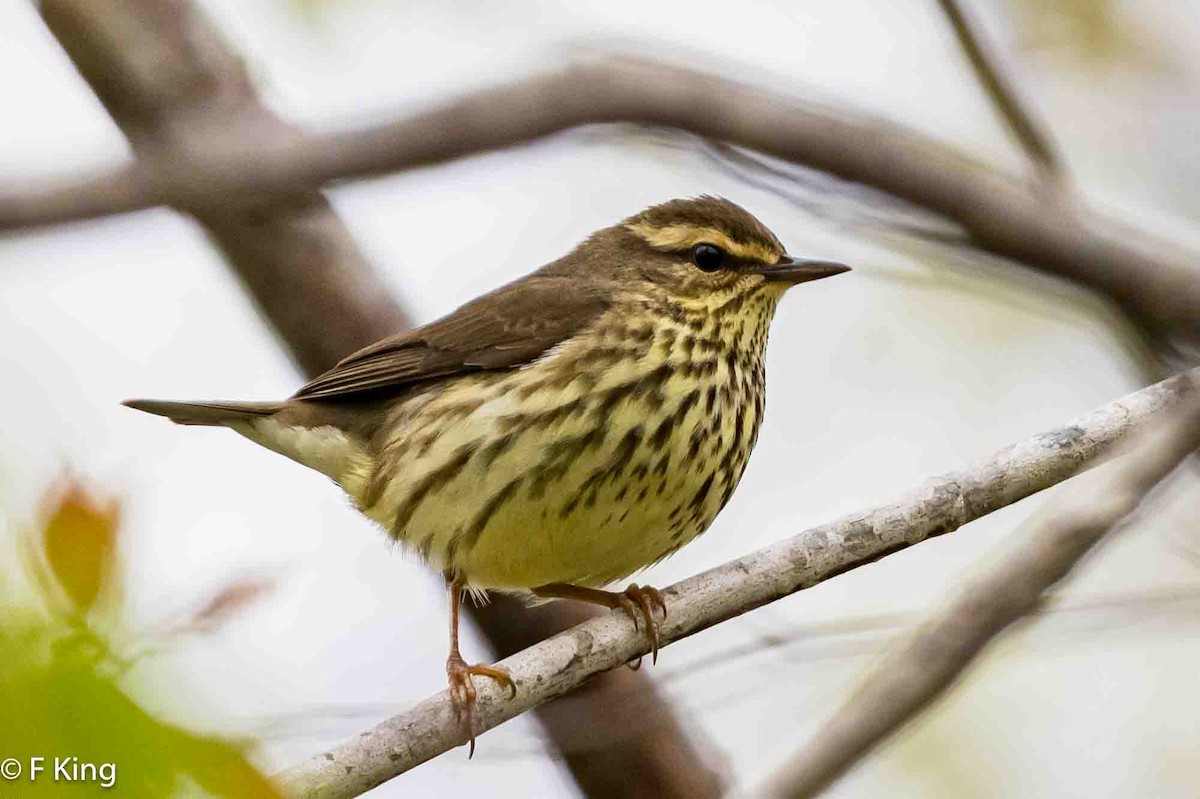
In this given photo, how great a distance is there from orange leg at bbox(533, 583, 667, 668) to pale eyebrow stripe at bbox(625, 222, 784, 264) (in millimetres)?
1296

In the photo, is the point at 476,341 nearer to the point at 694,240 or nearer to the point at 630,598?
the point at 694,240

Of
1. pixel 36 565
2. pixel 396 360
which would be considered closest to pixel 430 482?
pixel 396 360

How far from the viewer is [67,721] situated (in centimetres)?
223

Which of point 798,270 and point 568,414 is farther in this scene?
point 798,270

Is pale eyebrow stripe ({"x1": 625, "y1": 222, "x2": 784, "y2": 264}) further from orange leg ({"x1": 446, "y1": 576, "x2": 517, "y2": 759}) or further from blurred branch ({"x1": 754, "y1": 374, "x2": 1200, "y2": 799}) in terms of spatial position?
blurred branch ({"x1": 754, "y1": 374, "x2": 1200, "y2": 799})

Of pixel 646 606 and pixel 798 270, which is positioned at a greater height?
pixel 798 270

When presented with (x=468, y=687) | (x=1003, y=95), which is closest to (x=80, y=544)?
(x=468, y=687)

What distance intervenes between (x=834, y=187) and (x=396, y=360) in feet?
6.56

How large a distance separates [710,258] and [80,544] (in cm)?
318

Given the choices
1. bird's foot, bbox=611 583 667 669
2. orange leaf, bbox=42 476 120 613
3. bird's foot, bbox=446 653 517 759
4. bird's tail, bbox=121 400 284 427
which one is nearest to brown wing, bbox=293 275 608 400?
bird's tail, bbox=121 400 284 427

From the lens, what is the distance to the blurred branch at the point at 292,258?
16.7 ft

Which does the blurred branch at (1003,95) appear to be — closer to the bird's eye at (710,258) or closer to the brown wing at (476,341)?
the bird's eye at (710,258)

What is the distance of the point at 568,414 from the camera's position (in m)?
4.77

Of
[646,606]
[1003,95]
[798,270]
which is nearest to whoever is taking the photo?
[1003,95]
